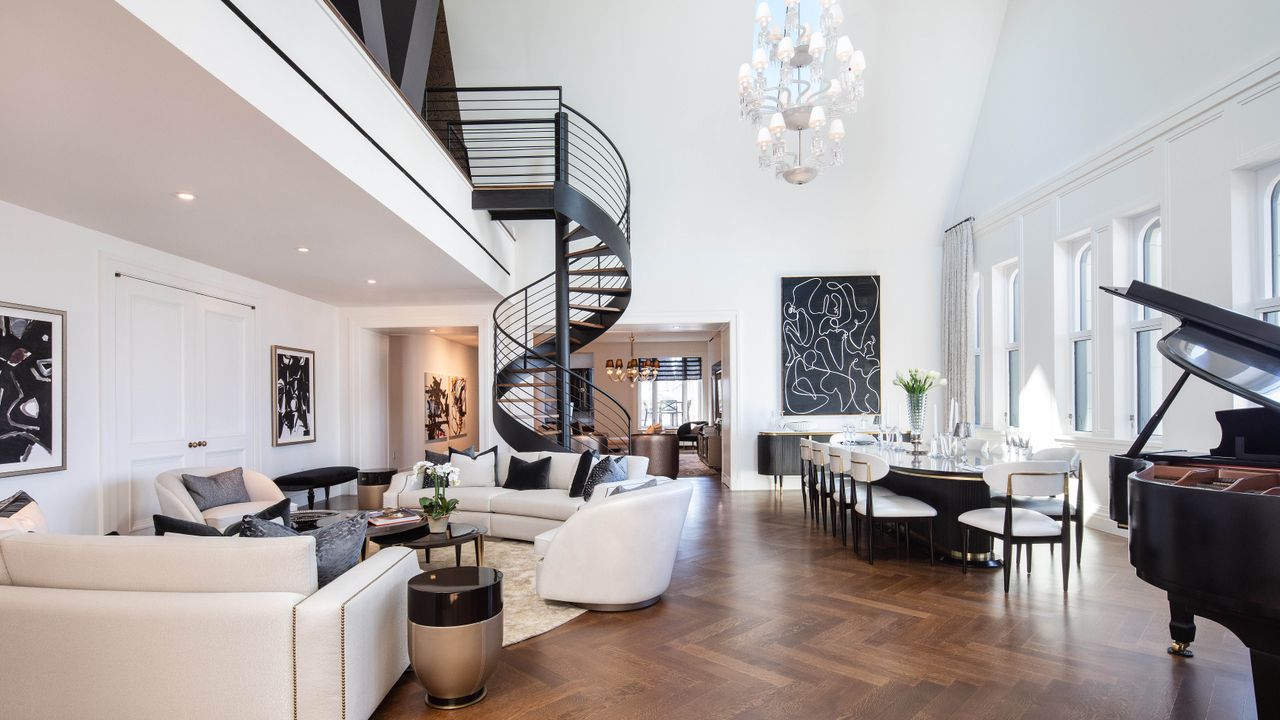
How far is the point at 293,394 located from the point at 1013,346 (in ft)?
26.9

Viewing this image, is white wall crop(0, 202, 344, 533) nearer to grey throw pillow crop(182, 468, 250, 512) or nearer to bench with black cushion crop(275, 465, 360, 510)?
grey throw pillow crop(182, 468, 250, 512)

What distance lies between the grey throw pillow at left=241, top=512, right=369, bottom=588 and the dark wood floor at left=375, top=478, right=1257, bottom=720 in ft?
1.95

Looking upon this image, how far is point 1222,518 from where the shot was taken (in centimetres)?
204

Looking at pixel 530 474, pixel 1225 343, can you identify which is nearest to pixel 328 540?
pixel 1225 343

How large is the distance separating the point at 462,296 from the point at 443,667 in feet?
19.7

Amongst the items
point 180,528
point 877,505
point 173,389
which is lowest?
point 877,505

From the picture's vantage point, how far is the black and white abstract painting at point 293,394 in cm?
741

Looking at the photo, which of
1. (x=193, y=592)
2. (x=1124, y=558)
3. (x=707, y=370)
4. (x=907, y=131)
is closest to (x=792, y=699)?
(x=193, y=592)

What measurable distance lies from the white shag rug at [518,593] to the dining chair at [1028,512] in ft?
8.52

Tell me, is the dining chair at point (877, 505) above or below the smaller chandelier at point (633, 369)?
below

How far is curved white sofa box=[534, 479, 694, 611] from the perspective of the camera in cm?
375

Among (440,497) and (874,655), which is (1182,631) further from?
(440,497)

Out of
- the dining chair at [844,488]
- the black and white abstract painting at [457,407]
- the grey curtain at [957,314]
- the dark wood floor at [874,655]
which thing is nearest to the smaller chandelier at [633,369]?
the black and white abstract painting at [457,407]

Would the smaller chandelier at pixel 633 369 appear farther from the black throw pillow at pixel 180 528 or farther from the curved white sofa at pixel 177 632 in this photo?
the curved white sofa at pixel 177 632
